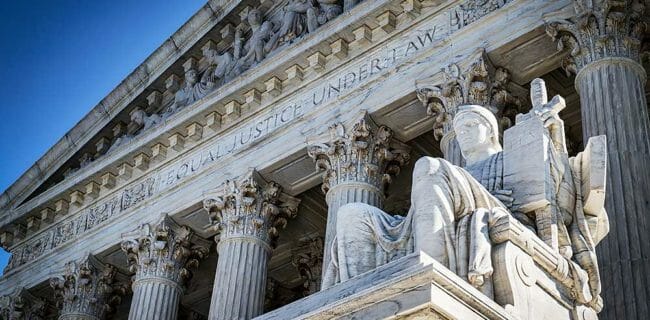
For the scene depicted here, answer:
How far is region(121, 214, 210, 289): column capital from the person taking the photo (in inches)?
875

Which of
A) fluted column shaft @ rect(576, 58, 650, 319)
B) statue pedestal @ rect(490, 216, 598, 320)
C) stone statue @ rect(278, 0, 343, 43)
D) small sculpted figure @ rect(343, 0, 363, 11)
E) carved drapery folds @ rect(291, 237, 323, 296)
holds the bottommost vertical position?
statue pedestal @ rect(490, 216, 598, 320)

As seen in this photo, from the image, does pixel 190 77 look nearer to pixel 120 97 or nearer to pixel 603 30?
pixel 120 97

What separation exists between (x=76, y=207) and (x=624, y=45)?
14486 millimetres

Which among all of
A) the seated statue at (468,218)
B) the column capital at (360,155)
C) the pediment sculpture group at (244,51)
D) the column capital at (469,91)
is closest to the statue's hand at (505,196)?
the seated statue at (468,218)

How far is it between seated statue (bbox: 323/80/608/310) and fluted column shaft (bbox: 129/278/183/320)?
40.3 feet

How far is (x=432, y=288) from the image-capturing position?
7566 mm

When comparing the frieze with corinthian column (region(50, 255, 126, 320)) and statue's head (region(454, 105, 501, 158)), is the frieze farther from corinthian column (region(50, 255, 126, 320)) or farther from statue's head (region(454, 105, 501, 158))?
statue's head (region(454, 105, 501, 158))

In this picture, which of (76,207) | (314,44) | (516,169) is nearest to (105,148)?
(76,207)

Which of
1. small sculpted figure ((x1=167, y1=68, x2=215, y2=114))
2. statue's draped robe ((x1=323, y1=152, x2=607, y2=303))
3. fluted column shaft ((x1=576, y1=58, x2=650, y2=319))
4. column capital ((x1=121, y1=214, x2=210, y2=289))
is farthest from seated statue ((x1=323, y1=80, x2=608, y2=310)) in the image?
small sculpted figure ((x1=167, y1=68, x2=215, y2=114))

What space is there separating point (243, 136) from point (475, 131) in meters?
11.7

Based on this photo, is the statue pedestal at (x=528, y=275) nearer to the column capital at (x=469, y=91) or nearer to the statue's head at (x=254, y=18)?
the column capital at (x=469, y=91)

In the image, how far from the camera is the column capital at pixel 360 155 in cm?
1902

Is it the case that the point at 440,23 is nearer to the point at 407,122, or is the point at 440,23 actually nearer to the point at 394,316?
the point at 407,122

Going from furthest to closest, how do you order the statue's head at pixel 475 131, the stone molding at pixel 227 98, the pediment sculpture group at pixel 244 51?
the pediment sculpture group at pixel 244 51
the stone molding at pixel 227 98
the statue's head at pixel 475 131
